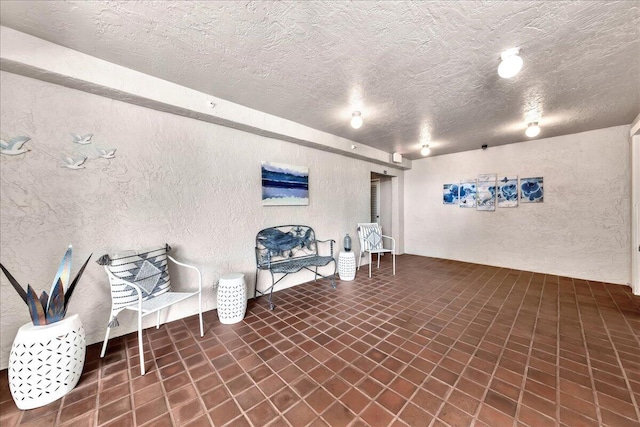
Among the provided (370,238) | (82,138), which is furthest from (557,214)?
(82,138)

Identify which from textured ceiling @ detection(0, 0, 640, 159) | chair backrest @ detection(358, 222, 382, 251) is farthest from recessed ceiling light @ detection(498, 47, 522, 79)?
chair backrest @ detection(358, 222, 382, 251)

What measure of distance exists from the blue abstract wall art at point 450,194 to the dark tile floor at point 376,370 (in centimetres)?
273

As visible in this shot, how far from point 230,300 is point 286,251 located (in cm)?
120

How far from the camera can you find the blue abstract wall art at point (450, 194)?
16.9 feet

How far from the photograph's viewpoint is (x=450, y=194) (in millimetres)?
5230

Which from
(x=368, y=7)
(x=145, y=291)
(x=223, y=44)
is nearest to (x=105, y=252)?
(x=145, y=291)

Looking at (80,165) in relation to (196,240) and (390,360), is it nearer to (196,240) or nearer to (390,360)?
(196,240)

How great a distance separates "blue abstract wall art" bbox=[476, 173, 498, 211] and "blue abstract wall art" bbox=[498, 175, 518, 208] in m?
0.10

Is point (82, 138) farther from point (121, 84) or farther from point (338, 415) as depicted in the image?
point (338, 415)

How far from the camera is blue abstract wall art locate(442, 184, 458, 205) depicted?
5148mm

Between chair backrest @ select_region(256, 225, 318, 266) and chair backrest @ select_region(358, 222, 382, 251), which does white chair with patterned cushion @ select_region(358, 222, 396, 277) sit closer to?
chair backrest @ select_region(358, 222, 382, 251)

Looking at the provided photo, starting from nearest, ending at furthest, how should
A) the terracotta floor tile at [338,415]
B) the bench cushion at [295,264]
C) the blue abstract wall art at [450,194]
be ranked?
the terracotta floor tile at [338,415] → the bench cushion at [295,264] → the blue abstract wall art at [450,194]

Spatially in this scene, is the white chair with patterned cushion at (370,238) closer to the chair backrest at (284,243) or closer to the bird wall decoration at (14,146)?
the chair backrest at (284,243)

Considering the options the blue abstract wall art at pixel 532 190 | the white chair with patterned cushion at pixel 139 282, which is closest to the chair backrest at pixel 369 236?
the blue abstract wall art at pixel 532 190
